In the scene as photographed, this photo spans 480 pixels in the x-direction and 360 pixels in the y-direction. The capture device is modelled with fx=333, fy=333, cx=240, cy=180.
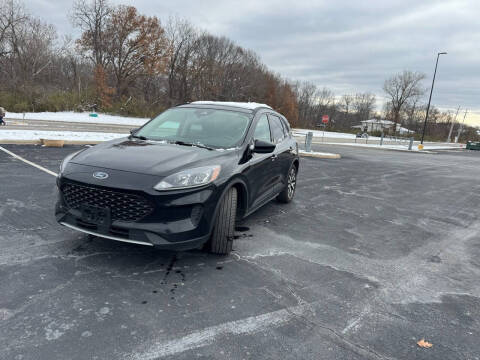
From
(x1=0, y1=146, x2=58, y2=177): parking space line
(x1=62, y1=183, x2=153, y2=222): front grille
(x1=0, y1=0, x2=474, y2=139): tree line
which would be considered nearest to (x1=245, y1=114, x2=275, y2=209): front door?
(x1=62, y1=183, x2=153, y2=222): front grille

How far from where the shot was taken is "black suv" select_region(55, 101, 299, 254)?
308 cm

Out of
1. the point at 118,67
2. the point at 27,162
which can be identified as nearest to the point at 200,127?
the point at 27,162

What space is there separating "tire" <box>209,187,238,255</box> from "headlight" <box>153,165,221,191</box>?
30 cm

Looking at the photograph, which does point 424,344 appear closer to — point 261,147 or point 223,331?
point 223,331

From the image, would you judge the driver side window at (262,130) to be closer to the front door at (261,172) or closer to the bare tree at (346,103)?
the front door at (261,172)

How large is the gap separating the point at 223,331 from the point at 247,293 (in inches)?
23.9

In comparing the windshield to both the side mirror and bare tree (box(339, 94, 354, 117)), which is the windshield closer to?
the side mirror

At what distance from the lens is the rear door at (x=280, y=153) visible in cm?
537

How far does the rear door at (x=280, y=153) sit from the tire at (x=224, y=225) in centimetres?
162

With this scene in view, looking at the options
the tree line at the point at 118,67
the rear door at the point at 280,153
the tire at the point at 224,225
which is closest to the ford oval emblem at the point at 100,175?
the tire at the point at 224,225

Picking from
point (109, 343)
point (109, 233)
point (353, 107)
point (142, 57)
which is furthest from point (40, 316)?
point (353, 107)

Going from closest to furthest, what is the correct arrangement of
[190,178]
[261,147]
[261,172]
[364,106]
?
[190,178] < [261,147] < [261,172] < [364,106]

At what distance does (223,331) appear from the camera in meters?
2.52

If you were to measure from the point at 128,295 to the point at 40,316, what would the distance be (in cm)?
65
